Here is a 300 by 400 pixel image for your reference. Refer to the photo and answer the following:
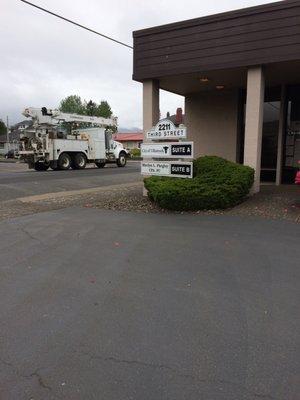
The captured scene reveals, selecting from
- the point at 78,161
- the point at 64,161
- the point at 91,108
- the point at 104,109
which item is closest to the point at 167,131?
the point at 64,161

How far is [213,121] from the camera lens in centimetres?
1449

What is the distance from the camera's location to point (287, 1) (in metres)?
9.18

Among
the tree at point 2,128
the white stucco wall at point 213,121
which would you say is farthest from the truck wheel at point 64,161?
the tree at point 2,128

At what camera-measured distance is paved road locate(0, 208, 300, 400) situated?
116 inches

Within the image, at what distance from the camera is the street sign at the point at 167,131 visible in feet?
32.2

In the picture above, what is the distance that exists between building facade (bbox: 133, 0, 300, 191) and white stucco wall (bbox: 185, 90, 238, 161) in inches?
1.3

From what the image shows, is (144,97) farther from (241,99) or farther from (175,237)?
(175,237)

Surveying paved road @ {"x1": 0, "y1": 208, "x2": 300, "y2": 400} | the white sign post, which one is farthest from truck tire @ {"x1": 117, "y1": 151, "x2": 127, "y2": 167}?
paved road @ {"x1": 0, "y1": 208, "x2": 300, "y2": 400}

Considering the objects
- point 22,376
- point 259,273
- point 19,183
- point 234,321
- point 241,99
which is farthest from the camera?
point 19,183

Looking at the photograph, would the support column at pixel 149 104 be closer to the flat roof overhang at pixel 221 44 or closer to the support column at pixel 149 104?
the support column at pixel 149 104

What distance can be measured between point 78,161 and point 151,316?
2273cm

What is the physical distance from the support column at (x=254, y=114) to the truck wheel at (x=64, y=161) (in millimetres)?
16559

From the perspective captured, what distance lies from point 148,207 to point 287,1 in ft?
18.4

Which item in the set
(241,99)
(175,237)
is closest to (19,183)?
(241,99)
